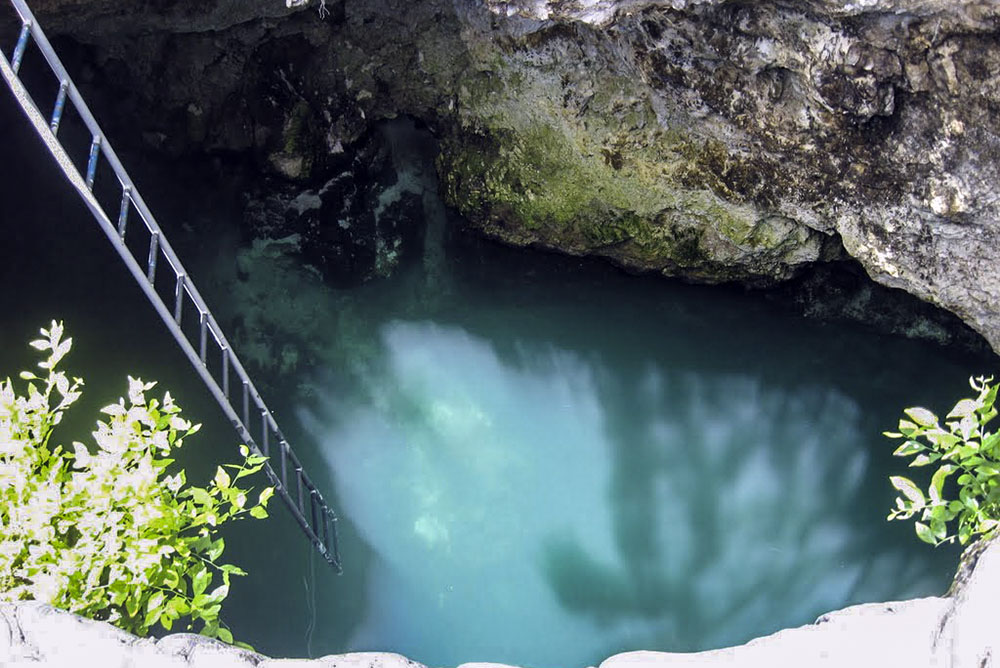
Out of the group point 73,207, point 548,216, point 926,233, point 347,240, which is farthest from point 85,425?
point 926,233

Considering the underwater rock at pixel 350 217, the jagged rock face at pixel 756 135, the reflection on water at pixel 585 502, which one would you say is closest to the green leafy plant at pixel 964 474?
the jagged rock face at pixel 756 135

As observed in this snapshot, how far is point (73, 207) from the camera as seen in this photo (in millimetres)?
5777

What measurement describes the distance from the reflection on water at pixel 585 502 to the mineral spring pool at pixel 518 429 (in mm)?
13

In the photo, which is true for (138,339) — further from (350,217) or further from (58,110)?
(58,110)

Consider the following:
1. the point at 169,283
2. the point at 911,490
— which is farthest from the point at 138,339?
the point at 911,490

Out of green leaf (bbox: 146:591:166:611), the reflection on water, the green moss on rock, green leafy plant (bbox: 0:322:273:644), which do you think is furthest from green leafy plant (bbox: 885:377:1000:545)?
green leaf (bbox: 146:591:166:611)

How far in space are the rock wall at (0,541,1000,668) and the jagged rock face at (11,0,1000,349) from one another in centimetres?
182

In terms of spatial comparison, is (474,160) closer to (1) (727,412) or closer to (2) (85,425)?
(1) (727,412)

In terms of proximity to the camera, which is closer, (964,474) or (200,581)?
(964,474)

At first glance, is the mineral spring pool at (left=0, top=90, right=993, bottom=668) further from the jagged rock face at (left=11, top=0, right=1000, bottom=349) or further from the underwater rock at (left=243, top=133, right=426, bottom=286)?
the jagged rock face at (left=11, top=0, right=1000, bottom=349)

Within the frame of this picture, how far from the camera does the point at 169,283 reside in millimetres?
5520

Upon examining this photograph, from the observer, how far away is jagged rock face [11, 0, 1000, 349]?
11.1 feet

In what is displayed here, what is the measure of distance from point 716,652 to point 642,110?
117 inches

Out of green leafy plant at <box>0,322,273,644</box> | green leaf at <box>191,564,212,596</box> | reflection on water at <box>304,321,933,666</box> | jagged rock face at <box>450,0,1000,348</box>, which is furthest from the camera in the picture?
reflection on water at <box>304,321,933,666</box>
